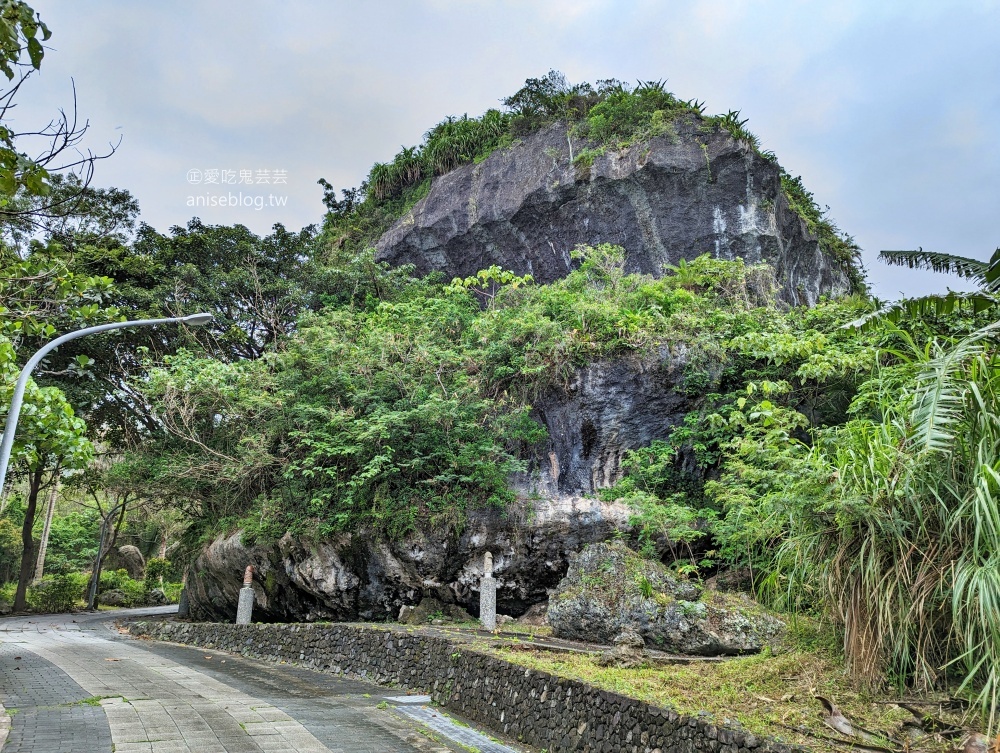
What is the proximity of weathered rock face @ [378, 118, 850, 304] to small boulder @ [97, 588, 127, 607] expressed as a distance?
64.1ft

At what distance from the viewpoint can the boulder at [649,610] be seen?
10.2m

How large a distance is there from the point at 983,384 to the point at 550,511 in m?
10.0

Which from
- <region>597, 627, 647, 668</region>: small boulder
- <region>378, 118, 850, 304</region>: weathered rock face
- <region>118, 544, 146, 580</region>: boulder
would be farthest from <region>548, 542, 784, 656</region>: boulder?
<region>118, 544, 146, 580</region>: boulder

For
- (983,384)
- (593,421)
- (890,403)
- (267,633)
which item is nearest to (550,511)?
(593,421)

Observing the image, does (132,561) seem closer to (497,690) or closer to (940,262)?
(497,690)

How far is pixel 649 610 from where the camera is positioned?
35.6 feet

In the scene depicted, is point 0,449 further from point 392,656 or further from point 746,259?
point 746,259

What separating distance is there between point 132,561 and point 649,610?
32346 millimetres

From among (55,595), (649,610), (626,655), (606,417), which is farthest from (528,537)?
(55,595)

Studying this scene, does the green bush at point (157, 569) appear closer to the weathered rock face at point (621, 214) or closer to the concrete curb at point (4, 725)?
the weathered rock face at point (621, 214)

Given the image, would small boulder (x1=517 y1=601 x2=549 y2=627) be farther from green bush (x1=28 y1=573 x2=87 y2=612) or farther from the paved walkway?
green bush (x1=28 y1=573 x2=87 y2=612)

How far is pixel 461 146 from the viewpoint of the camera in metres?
26.2

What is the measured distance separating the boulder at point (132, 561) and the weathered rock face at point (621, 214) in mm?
21669

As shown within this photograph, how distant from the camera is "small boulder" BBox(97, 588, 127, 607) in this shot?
29.8 meters
